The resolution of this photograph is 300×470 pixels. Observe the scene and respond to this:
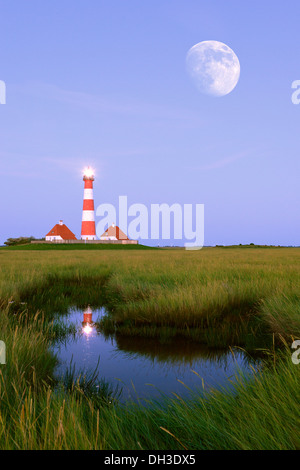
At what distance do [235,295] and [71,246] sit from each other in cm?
4670

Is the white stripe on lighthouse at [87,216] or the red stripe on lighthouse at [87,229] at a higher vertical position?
the white stripe on lighthouse at [87,216]

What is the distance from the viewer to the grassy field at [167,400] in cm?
184

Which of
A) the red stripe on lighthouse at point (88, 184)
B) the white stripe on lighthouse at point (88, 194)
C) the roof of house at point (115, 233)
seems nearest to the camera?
the white stripe on lighthouse at point (88, 194)

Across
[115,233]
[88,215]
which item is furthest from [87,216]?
[115,233]

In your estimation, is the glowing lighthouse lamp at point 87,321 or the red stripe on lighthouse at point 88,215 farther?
the red stripe on lighthouse at point 88,215

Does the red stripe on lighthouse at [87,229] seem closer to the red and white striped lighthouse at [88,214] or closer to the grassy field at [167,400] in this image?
the red and white striped lighthouse at [88,214]

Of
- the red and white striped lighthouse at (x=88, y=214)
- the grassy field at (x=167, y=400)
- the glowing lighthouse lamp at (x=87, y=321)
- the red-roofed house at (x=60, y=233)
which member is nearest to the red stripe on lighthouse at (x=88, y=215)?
the red and white striped lighthouse at (x=88, y=214)

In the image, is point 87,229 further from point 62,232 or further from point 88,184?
point 62,232

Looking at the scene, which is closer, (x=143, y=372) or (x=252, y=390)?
(x=252, y=390)

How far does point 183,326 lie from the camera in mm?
5566

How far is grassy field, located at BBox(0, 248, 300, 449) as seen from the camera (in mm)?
1840

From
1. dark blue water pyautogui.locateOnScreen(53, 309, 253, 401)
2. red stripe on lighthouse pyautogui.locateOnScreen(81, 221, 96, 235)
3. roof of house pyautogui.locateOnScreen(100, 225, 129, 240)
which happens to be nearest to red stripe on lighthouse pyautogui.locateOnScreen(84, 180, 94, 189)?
red stripe on lighthouse pyautogui.locateOnScreen(81, 221, 96, 235)
